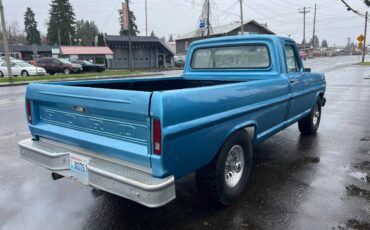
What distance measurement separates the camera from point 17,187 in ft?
13.6

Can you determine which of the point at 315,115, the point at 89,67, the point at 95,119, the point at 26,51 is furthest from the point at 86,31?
the point at 95,119

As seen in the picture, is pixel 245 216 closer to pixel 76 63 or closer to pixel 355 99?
pixel 355 99

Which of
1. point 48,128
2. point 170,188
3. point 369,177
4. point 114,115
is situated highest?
point 114,115

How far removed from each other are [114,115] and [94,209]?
4.54 ft

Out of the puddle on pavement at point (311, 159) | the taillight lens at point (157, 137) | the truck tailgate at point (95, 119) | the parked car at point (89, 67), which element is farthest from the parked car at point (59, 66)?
the taillight lens at point (157, 137)

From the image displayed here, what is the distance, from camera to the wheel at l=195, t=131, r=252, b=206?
3.23 metres

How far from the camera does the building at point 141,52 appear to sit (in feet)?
147

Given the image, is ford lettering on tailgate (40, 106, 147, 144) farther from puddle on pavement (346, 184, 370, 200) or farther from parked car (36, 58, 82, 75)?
parked car (36, 58, 82, 75)

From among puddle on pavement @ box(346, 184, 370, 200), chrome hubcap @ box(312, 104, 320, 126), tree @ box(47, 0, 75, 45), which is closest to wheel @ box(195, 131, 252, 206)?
puddle on pavement @ box(346, 184, 370, 200)

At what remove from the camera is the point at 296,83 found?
16.5 ft

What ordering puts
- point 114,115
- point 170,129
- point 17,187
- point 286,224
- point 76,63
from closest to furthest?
1. point 170,129
2. point 114,115
3. point 286,224
4. point 17,187
5. point 76,63

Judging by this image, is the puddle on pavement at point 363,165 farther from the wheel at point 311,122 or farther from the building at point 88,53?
the building at point 88,53

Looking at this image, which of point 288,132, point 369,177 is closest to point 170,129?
point 369,177

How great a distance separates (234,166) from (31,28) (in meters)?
97.4
